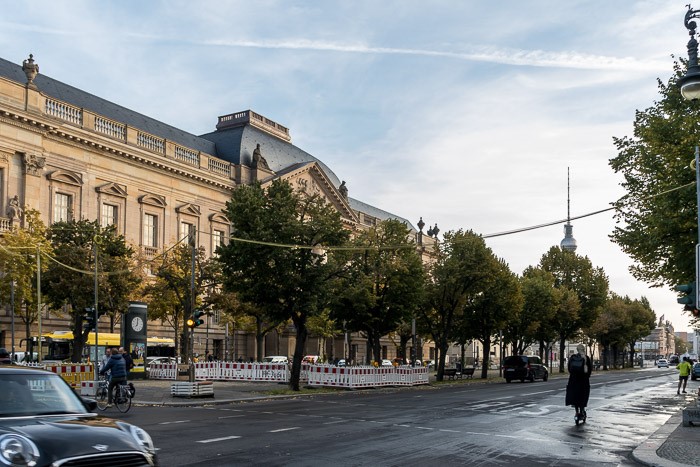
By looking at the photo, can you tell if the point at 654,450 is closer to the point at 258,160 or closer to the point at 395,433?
the point at 395,433

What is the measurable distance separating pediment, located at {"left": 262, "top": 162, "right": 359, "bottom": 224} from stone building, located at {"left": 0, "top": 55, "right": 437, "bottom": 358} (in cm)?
13

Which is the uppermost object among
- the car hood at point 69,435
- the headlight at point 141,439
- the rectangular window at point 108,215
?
the rectangular window at point 108,215

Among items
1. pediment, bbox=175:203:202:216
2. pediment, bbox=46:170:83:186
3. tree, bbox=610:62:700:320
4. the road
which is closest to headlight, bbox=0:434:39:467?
the road

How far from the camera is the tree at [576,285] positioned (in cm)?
7812

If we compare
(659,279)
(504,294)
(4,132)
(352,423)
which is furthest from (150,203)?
(352,423)

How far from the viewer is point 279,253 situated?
32281 millimetres

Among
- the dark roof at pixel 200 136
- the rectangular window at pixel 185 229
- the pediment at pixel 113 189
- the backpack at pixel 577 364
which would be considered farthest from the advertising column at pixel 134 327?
the backpack at pixel 577 364

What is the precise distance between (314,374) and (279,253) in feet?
28.2

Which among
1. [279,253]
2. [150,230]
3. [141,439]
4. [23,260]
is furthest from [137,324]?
[141,439]

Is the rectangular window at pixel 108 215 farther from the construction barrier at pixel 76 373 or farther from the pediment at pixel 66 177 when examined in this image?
the construction barrier at pixel 76 373

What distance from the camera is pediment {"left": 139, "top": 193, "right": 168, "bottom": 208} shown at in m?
59.2

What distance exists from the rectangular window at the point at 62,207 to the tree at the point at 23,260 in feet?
26.9

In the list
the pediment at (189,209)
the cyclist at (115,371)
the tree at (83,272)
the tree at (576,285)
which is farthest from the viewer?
the tree at (576,285)

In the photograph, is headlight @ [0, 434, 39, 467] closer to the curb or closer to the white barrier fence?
the curb
